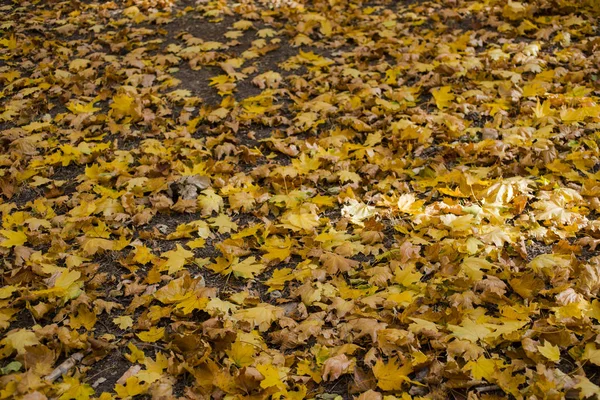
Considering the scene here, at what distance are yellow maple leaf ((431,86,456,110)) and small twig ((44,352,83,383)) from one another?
3.44 metres

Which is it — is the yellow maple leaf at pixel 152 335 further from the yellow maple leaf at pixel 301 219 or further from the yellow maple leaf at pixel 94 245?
the yellow maple leaf at pixel 301 219

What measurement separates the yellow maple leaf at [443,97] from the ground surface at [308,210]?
3cm

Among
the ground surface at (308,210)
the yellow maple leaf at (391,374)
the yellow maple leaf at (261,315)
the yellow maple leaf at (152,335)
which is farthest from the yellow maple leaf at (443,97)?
A: the yellow maple leaf at (152,335)

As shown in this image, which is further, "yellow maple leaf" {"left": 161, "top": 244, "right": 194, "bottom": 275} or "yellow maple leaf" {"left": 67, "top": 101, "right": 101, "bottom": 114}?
"yellow maple leaf" {"left": 67, "top": 101, "right": 101, "bottom": 114}

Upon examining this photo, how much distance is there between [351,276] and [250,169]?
1.48m

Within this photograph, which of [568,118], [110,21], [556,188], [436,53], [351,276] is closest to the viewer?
[351,276]

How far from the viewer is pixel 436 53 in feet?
18.0

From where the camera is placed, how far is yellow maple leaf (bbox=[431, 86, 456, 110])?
15.2 ft

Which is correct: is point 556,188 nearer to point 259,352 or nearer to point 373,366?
point 373,366

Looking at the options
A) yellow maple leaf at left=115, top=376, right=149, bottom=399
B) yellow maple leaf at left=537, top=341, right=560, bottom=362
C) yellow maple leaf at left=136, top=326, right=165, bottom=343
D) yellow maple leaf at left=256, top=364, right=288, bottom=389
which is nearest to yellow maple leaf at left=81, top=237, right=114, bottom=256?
yellow maple leaf at left=136, top=326, right=165, bottom=343

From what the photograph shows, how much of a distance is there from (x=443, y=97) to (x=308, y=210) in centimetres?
188

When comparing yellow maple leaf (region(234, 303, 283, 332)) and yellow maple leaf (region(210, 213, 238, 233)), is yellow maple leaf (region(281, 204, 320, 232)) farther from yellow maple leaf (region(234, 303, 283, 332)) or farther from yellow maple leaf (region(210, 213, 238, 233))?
yellow maple leaf (region(234, 303, 283, 332))

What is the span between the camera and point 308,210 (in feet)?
11.8

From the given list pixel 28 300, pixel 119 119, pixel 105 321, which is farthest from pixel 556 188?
pixel 119 119
